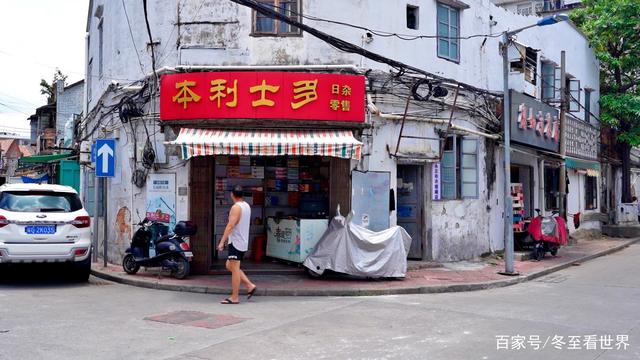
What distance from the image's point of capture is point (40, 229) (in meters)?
10.6

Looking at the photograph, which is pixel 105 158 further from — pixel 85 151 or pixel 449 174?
pixel 449 174

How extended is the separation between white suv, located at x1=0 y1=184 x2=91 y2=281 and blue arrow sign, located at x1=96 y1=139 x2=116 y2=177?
152cm

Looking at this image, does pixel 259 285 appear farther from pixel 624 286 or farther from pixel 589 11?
pixel 589 11

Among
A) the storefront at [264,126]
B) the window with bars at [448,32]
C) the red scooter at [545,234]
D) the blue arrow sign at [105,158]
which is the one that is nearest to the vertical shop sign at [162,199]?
the storefront at [264,126]

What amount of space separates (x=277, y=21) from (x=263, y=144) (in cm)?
301

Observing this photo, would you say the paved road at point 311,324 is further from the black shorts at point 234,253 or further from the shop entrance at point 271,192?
the shop entrance at point 271,192

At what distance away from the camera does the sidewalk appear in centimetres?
1073

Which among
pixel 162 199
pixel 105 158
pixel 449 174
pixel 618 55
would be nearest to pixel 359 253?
pixel 449 174

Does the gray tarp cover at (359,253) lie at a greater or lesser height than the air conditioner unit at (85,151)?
lesser

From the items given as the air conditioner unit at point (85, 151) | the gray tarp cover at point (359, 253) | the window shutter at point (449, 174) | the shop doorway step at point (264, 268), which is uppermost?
the air conditioner unit at point (85, 151)

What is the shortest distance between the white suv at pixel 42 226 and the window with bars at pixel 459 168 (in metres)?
8.45

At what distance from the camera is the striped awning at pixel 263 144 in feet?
37.5

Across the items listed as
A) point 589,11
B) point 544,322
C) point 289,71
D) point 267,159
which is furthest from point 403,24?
point 589,11

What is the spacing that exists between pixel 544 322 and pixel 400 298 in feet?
9.04
